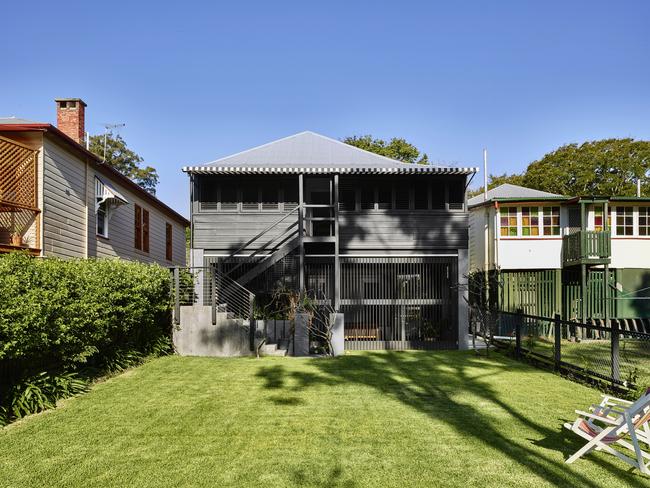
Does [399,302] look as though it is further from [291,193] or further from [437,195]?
[291,193]

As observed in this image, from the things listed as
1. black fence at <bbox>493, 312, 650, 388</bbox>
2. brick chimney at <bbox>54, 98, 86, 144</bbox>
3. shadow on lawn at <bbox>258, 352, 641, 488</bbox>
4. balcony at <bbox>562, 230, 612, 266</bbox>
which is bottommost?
shadow on lawn at <bbox>258, 352, 641, 488</bbox>

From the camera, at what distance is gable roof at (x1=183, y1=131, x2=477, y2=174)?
43.9 ft

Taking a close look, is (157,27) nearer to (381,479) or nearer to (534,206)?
(381,479)

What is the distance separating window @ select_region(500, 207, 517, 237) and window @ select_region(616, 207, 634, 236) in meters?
4.61

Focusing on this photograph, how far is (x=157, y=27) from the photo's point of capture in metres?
13.6

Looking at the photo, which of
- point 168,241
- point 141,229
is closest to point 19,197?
point 141,229

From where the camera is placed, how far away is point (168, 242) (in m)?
22.4

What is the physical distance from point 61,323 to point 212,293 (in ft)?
17.3

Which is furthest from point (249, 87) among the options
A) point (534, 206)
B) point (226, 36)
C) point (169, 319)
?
point (534, 206)

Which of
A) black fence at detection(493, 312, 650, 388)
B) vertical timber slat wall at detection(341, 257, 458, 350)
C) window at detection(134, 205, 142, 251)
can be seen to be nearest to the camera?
black fence at detection(493, 312, 650, 388)

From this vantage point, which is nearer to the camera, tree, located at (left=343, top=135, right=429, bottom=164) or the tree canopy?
the tree canopy

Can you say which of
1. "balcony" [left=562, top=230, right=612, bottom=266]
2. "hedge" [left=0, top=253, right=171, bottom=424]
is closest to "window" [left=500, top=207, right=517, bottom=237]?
"balcony" [left=562, top=230, right=612, bottom=266]

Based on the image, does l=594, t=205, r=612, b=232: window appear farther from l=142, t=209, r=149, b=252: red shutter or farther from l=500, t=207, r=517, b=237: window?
l=142, t=209, r=149, b=252: red shutter

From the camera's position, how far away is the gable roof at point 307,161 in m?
13.4
